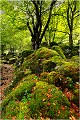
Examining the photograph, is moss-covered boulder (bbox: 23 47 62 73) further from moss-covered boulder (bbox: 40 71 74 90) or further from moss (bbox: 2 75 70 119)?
moss (bbox: 2 75 70 119)

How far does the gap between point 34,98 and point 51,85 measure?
109cm

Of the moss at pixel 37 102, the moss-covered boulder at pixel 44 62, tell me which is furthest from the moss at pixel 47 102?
the moss-covered boulder at pixel 44 62

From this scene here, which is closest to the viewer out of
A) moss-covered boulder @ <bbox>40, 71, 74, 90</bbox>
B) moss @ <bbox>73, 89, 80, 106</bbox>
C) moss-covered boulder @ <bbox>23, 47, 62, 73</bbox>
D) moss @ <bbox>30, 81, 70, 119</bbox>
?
moss @ <bbox>30, 81, 70, 119</bbox>

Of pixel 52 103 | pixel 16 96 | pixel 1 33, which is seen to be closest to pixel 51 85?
pixel 52 103

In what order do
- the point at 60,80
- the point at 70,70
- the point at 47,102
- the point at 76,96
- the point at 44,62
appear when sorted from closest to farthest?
the point at 47,102 → the point at 76,96 → the point at 60,80 → the point at 70,70 → the point at 44,62

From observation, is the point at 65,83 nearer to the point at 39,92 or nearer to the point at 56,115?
the point at 39,92

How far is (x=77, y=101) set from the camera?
7.12m

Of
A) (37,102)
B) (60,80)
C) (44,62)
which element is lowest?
(37,102)

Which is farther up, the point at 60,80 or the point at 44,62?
the point at 44,62

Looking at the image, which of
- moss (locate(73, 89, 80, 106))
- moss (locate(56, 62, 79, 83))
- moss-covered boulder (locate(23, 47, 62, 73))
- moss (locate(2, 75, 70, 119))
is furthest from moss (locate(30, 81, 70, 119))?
moss-covered boulder (locate(23, 47, 62, 73))

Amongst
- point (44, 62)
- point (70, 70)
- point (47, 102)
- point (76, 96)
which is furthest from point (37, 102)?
point (44, 62)

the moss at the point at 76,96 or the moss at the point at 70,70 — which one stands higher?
the moss at the point at 70,70

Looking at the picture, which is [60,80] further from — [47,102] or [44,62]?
[44,62]

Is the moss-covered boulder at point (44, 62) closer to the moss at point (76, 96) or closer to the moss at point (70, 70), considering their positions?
the moss at point (70, 70)
